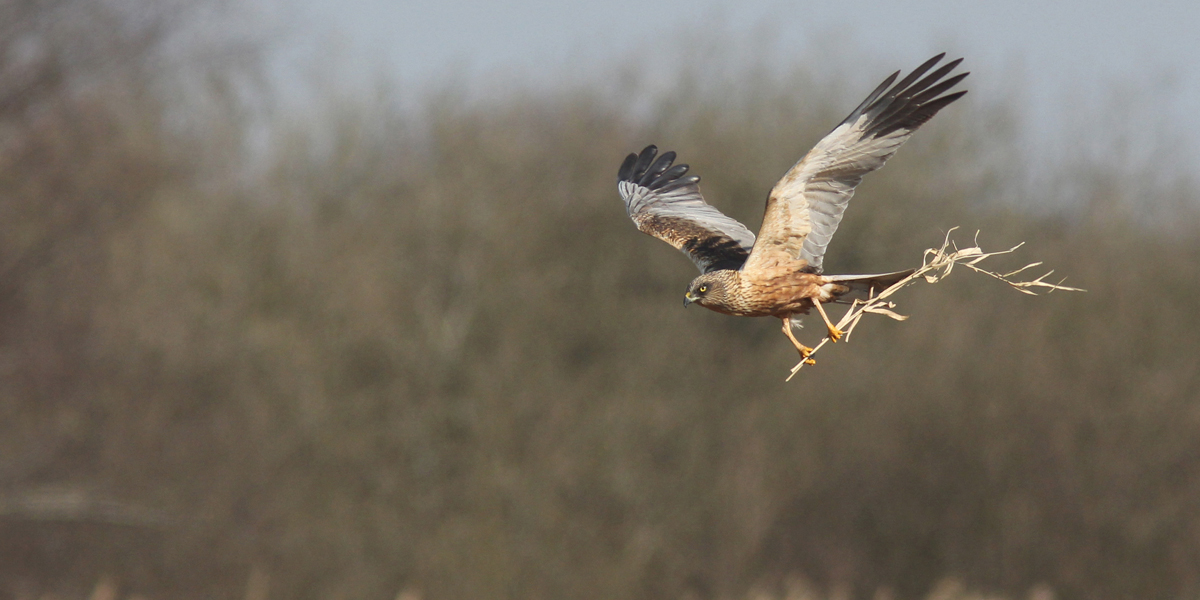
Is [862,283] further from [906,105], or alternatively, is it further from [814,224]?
[906,105]

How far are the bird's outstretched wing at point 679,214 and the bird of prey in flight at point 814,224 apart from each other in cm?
3

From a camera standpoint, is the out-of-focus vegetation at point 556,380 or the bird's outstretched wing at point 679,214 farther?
the out-of-focus vegetation at point 556,380

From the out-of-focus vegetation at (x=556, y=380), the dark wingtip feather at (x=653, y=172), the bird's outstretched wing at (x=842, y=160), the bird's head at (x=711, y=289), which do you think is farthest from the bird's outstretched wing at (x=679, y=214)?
the out-of-focus vegetation at (x=556, y=380)

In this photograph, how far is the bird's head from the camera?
3.99 meters

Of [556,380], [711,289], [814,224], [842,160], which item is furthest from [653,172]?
[556,380]

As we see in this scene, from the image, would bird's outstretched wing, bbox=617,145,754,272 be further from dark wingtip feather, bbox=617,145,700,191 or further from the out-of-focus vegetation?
the out-of-focus vegetation

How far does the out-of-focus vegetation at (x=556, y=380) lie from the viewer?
15758 millimetres

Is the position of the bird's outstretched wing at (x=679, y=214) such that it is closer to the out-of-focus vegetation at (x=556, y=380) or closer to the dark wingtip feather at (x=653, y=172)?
the dark wingtip feather at (x=653, y=172)

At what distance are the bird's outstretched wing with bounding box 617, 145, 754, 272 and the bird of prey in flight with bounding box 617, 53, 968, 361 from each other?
0.03 m

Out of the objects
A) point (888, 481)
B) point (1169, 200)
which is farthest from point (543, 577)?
point (1169, 200)

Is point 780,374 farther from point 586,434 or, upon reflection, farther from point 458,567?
point 458,567

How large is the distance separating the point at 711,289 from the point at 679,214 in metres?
2.30

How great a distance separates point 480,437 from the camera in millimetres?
18672

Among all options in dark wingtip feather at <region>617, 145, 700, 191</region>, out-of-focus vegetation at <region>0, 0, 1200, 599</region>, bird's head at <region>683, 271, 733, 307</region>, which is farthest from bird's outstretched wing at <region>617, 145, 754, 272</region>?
out-of-focus vegetation at <region>0, 0, 1200, 599</region>
